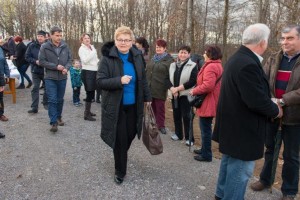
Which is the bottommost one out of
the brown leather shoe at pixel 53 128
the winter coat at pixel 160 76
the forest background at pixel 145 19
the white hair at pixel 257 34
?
the brown leather shoe at pixel 53 128

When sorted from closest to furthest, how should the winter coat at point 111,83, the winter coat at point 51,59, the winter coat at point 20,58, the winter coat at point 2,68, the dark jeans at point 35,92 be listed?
the winter coat at point 111,83 < the winter coat at point 51,59 < the winter coat at point 2,68 < the dark jeans at point 35,92 < the winter coat at point 20,58

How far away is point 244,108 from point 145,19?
71.8 feet

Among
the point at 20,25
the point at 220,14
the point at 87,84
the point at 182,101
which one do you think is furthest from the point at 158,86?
the point at 20,25

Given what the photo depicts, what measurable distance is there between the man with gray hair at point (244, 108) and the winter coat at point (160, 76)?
3.05m

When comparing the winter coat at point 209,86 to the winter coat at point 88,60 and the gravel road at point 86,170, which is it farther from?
the winter coat at point 88,60

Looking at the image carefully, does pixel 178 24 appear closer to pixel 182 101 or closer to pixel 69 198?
pixel 182 101

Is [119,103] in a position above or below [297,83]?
below

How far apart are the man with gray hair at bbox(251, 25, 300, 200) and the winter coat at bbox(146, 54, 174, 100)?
8.32 ft

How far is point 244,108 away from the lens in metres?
2.91

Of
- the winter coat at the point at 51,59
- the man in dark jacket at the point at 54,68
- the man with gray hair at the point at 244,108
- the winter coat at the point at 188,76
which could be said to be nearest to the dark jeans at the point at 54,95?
the man in dark jacket at the point at 54,68

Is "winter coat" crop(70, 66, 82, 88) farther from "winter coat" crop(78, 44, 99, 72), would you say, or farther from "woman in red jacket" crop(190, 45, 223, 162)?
"woman in red jacket" crop(190, 45, 223, 162)

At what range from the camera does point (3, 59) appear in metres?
6.30

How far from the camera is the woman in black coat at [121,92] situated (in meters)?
3.81

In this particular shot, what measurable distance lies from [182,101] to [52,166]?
2559 mm
